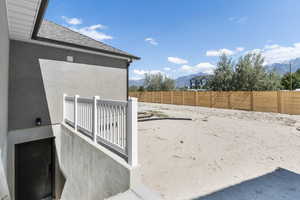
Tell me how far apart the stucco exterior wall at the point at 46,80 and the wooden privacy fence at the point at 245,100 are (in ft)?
42.6

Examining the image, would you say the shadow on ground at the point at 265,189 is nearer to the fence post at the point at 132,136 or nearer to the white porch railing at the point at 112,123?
the fence post at the point at 132,136

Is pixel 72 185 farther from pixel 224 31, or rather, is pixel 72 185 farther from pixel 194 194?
pixel 224 31

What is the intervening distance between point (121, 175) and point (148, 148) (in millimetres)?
2329

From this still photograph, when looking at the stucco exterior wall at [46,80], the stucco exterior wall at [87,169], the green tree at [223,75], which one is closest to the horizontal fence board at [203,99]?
the green tree at [223,75]

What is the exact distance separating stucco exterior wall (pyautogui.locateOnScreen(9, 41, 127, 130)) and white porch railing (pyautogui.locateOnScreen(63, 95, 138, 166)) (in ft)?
6.58

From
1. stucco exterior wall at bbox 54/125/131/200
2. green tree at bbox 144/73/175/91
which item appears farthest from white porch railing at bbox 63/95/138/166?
green tree at bbox 144/73/175/91

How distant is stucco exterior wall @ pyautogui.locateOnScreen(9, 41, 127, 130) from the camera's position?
464 centimetres

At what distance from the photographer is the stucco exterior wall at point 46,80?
4645 mm

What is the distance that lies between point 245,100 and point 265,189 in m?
13.5

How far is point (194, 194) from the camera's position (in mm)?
2273

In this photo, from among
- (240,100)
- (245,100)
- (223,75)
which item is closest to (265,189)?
(245,100)

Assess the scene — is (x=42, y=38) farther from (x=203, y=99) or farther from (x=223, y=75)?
(x=223, y=75)

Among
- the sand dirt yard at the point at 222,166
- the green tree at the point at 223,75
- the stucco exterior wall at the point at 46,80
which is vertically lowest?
the sand dirt yard at the point at 222,166

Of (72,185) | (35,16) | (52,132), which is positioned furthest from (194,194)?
(52,132)
